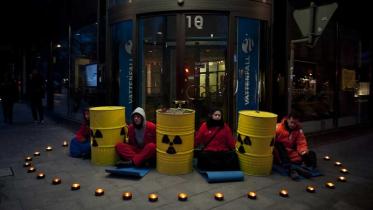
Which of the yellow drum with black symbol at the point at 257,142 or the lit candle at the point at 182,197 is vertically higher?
the yellow drum with black symbol at the point at 257,142

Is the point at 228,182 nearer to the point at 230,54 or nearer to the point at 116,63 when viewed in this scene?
the point at 230,54

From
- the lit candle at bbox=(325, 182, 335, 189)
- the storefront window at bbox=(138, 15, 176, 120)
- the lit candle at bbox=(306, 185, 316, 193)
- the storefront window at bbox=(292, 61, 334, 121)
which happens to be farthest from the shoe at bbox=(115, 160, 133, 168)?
the storefront window at bbox=(292, 61, 334, 121)

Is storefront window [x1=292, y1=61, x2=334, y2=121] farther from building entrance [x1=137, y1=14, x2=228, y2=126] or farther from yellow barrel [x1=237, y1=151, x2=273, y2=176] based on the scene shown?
yellow barrel [x1=237, y1=151, x2=273, y2=176]

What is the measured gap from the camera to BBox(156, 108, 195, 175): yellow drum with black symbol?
493 cm

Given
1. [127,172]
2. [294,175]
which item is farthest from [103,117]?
[294,175]

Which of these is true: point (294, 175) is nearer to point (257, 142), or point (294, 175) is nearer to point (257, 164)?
point (257, 164)

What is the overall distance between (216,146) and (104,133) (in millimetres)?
1962

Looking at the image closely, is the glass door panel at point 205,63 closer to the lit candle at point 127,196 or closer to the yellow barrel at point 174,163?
the yellow barrel at point 174,163

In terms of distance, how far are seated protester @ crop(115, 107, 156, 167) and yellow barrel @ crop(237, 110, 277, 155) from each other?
1569 mm

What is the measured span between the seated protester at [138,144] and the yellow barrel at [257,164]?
60.8 inches

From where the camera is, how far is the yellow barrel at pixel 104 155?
541 cm

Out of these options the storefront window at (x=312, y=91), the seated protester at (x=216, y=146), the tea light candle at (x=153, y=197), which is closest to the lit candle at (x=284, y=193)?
the seated protester at (x=216, y=146)

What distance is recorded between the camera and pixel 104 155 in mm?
5414

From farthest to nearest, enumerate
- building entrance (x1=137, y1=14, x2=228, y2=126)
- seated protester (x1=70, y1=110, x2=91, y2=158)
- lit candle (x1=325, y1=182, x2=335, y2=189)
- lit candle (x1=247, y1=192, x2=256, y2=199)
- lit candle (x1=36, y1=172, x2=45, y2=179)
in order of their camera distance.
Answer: building entrance (x1=137, y1=14, x2=228, y2=126) → seated protester (x1=70, y1=110, x2=91, y2=158) → lit candle (x1=36, y1=172, x2=45, y2=179) → lit candle (x1=325, y1=182, x2=335, y2=189) → lit candle (x1=247, y1=192, x2=256, y2=199)
